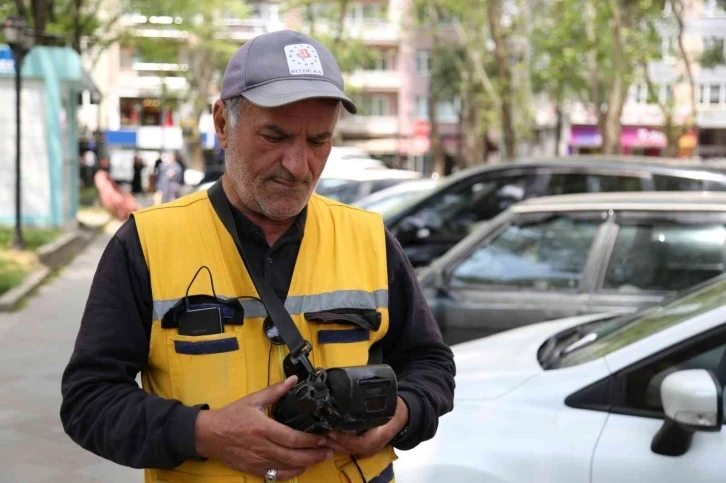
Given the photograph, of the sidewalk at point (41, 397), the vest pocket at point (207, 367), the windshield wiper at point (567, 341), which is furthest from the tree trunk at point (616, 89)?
the vest pocket at point (207, 367)

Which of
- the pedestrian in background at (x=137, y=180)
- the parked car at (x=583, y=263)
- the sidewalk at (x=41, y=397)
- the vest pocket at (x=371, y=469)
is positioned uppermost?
the vest pocket at (x=371, y=469)

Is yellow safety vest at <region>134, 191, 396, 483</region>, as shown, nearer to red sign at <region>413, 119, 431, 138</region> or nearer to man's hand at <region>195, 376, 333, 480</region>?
man's hand at <region>195, 376, 333, 480</region>

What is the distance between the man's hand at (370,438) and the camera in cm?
200

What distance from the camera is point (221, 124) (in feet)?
7.37

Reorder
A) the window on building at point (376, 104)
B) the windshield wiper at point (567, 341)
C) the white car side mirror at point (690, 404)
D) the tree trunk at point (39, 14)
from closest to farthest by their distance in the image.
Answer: the white car side mirror at point (690, 404) < the windshield wiper at point (567, 341) < the tree trunk at point (39, 14) < the window on building at point (376, 104)

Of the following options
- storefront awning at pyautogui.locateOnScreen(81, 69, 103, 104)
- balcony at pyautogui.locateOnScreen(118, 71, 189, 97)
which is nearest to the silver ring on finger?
storefront awning at pyautogui.locateOnScreen(81, 69, 103, 104)

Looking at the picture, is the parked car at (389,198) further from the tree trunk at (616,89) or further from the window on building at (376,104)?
the window on building at (376,104)

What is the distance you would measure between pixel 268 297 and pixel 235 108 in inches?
15.8

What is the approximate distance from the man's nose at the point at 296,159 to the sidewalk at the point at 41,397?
4045 mm

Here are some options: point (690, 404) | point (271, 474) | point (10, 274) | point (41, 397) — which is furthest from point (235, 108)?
point (10, 274)

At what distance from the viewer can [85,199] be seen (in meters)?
29.7

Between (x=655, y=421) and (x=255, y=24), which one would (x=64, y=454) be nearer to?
(x=655, y=421)

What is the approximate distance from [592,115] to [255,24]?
75.4ft

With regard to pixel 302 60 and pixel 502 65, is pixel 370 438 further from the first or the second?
pixel 502 65
